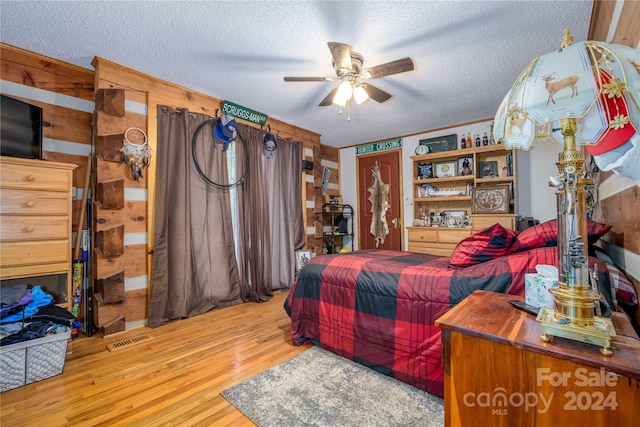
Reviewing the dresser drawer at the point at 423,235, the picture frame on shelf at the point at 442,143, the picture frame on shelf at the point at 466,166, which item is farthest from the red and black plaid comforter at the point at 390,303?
the picture frame on shelf at the point at 442,143

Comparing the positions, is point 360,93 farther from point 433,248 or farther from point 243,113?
point 433,248

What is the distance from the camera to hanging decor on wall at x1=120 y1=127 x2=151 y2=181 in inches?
98.6

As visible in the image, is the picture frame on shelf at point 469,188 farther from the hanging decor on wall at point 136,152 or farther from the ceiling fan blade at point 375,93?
the hanging decor on wall at point 136,152

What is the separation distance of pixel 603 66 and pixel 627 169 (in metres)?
0.38

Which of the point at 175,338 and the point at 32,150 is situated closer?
the point at 32,150

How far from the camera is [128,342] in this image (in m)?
2.30

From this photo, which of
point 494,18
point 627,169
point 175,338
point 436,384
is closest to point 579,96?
point 627,169

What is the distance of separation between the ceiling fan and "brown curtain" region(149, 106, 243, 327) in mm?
1430

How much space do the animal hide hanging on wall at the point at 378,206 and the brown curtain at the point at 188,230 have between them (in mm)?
2747

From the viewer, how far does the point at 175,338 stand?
239cm

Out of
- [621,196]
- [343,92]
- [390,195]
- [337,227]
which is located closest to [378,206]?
[390,195]

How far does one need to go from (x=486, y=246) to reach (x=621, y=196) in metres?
0.64

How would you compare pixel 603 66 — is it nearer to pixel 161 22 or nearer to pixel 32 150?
pixel 161 22

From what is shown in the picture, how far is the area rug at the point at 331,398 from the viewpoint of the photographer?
1.40m
